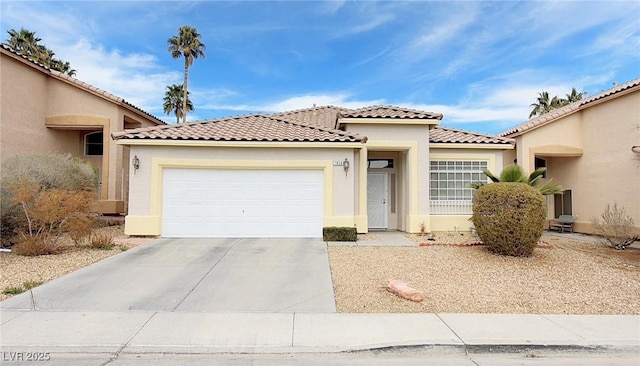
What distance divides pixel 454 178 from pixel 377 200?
3138 mm

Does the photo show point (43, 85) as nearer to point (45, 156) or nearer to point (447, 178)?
point (45, 156)

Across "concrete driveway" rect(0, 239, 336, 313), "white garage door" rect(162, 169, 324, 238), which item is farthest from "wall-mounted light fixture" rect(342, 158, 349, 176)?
"concrete driveway" rect(0, 239, 336, 313)

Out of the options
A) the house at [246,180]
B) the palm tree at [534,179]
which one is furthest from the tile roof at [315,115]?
the palm tree at [534,179]

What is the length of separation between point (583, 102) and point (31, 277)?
20156 millimetres

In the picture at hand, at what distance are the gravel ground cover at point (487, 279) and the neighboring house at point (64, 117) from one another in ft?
38.5

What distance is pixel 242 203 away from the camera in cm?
1232

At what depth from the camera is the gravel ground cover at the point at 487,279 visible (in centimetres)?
A: 616

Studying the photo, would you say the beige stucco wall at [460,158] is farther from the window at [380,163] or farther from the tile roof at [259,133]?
the window at [380,163]

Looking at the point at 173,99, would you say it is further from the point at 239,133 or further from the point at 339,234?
the point at 339,234

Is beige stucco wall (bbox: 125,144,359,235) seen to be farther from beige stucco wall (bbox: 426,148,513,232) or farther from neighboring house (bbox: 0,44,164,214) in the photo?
neighboring house (bbox: 0,44,164,214)

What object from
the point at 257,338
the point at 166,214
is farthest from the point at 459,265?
the point at 166,214

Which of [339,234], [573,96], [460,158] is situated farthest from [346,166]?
[573,96]

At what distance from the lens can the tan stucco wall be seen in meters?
Answer: 13.7

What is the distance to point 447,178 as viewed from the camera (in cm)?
1445
